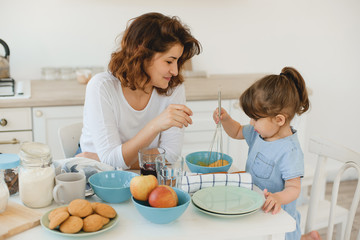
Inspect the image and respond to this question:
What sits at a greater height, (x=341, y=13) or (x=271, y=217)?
(x=341, y=13)

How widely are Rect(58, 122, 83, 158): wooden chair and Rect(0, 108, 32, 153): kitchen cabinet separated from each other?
568 mm

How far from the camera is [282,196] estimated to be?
1.26 meters

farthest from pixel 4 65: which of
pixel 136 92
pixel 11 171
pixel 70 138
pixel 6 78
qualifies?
pixel 11 171

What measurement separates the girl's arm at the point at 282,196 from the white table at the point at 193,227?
0.07 ft

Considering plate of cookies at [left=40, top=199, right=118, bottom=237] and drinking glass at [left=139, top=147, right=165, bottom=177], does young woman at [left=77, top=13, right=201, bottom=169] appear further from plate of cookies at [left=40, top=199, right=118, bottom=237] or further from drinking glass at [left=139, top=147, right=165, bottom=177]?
plate of cookies at [left=40, top=199, right=118, bottom=237]

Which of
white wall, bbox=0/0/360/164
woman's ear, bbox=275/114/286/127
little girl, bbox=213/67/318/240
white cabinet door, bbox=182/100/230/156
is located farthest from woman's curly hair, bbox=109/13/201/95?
A: white wall, bbox=0/0/360/164

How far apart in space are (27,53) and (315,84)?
2257 mm

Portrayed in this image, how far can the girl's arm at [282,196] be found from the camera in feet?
3.69

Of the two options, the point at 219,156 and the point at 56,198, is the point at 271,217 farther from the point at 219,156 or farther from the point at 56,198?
the point at 56,198

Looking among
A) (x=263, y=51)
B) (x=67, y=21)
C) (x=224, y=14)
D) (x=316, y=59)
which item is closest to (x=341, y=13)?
(x=316, y=59)

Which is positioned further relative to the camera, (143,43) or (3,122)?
(3,122)

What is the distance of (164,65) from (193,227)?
0.76 metres

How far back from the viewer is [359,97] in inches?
136

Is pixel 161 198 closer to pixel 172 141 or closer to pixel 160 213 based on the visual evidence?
pixel 160 213
